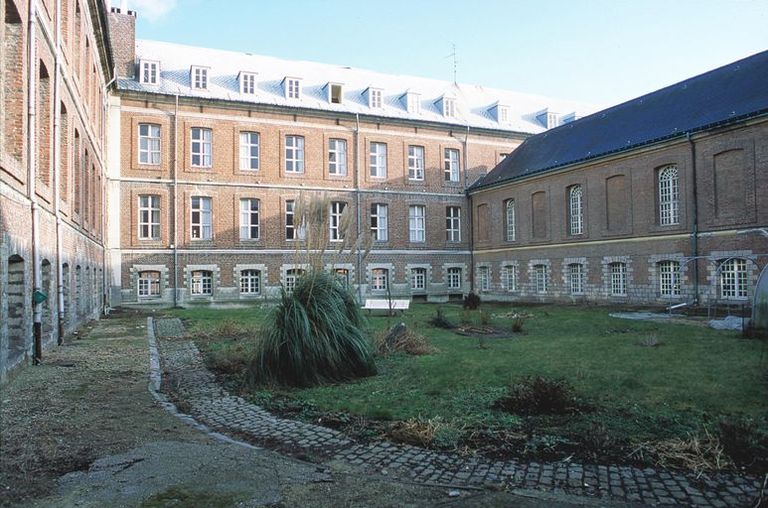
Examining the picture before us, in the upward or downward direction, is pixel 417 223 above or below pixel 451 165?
below

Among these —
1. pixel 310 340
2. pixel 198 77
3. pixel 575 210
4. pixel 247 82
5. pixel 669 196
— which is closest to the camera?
pixel 310 340

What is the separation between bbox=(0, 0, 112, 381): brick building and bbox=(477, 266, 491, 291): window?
20.0m

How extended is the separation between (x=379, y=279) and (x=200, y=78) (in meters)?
13.4

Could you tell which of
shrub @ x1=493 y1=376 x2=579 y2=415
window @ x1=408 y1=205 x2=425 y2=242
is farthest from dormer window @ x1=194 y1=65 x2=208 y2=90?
shrub @ x1=493 y1=376 x2=579 y2=415

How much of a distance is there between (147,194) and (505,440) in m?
24.3

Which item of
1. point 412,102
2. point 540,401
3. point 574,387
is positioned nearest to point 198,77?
point 412,102

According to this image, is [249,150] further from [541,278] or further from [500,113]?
[541,278]

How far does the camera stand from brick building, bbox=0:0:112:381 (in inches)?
304

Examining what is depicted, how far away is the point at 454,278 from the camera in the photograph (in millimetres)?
32031

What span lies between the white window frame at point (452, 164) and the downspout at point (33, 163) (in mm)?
24702

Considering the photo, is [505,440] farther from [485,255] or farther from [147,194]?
[485,255]

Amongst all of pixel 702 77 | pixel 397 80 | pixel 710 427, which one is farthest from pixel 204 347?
pixel 397 80

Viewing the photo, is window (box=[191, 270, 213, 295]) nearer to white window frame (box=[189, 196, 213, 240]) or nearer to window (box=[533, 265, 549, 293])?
white window frame (box=[189, 196, 213, 240])

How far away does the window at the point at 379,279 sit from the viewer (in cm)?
2994
